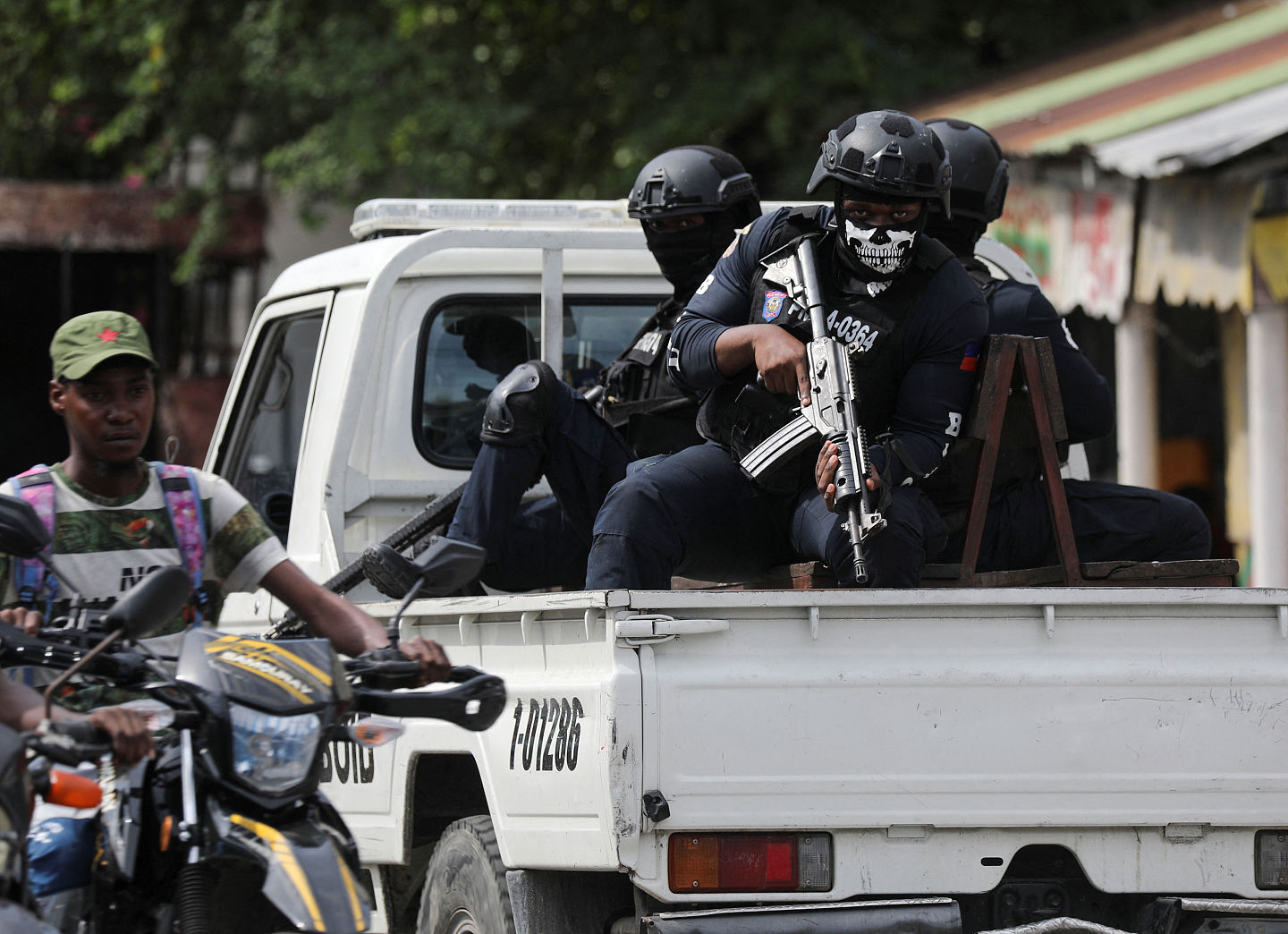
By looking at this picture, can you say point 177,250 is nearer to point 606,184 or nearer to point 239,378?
point 606,184

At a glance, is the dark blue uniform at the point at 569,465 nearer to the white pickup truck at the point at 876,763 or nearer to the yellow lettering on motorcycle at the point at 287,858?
the white pickup truck at the point at 876,763

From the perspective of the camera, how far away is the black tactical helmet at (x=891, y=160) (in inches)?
184

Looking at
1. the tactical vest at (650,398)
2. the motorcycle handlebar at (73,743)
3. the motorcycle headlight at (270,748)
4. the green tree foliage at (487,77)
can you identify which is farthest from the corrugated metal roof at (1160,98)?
the motorcycle handlebar at (73,743)

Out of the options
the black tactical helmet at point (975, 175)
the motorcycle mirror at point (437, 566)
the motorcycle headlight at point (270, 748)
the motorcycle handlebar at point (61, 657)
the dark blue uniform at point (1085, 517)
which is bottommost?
the motorcycle headlight at point (270, 748)

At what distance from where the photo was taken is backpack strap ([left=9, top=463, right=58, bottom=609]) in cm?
358

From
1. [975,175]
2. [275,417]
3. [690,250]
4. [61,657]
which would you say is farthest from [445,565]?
[275,417]

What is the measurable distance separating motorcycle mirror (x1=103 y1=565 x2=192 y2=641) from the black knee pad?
233 centimetres

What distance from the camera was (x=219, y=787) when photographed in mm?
2992

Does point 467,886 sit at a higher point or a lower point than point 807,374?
lower

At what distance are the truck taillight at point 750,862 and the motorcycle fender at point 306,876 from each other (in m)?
0.99

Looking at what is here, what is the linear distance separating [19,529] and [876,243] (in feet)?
7.98

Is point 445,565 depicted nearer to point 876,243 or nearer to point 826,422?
point 826,422

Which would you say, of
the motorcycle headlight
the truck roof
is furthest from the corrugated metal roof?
the motorcycle headlight

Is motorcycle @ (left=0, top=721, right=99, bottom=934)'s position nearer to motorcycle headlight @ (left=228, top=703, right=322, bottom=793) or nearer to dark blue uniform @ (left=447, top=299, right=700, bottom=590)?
motorcycle headlight @ (left=228, top=703, right=322, bottom=793)
